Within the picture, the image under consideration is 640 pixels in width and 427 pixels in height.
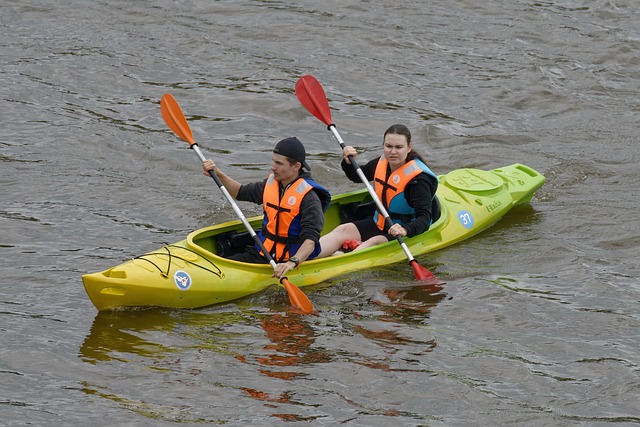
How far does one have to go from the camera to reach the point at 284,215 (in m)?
7.48

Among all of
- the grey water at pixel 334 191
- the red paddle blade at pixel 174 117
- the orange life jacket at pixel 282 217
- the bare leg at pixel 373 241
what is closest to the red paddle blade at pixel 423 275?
the grey water at pixel 334 191

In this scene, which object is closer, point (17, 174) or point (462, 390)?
point (462, 390)

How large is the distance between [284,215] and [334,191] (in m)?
2.81

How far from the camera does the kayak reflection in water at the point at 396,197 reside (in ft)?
26.6

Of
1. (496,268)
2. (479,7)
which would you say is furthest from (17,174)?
(479,7)

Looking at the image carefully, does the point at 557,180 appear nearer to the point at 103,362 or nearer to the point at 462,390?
the point at 462,390

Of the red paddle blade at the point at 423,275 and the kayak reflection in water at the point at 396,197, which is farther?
the kayak reflection in water at the point at 396,197

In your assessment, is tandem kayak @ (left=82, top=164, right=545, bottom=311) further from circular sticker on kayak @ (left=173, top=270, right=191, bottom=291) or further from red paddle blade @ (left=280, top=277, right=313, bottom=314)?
red paddle blade @ (left=280, top=277, right=313, bottom=314)

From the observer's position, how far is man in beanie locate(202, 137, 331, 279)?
738 centimetres

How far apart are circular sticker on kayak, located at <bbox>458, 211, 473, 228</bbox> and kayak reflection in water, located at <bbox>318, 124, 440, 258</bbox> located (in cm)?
49

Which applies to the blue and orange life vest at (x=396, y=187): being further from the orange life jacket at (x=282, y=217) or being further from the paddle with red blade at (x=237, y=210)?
the paddle with red blade at (x=237, y=210)

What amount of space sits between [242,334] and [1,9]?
31.9 feet

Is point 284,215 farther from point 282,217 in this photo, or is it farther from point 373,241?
point 373,241

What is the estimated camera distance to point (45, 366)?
6.37 metres
